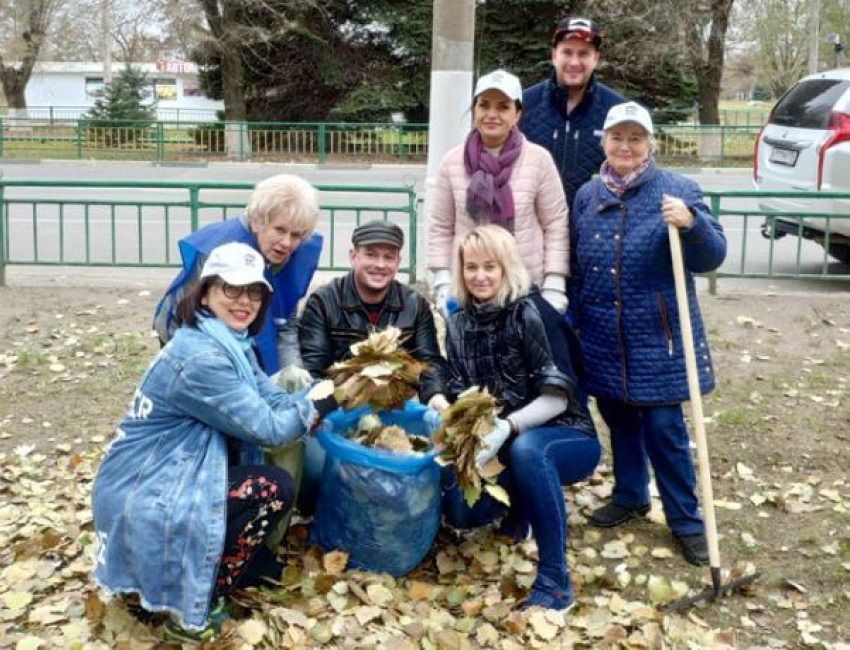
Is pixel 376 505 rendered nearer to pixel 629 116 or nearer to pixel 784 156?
pixel 629 116

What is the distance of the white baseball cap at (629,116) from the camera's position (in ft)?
12.0

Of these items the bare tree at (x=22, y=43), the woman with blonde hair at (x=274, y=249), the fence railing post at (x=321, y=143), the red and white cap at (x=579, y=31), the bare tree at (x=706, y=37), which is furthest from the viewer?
the bare tree at (x=22, y=43)

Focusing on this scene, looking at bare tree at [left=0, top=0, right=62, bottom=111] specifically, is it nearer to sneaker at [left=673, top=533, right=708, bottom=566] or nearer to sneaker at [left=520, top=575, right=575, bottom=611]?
sneaker at [left=673, top=533, right=708, bottom=566]

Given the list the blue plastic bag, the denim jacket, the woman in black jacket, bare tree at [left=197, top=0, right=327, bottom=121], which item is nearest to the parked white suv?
the woman in black jacket

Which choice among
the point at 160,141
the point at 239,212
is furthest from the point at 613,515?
the point at 160,141

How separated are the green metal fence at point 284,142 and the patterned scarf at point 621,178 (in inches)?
717

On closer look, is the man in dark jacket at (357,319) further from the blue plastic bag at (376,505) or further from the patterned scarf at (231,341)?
the patterned scarf at (231,341)

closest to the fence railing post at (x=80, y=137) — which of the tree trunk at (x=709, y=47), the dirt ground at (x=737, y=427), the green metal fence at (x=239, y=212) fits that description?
the green metal fence at (x=239, y=212)

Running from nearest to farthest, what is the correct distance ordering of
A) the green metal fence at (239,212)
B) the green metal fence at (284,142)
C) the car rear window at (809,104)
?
the green metal fence at (239,212) → the car rear window at (809,104) → the green metal fence at (284,142)

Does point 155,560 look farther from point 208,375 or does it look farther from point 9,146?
point 9,146

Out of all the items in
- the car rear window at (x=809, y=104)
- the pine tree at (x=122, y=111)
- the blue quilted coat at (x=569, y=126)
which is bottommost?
the blue quilted coat at (x=569, y=126)

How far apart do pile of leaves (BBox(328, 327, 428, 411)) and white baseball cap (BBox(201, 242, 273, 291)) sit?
21.4 inches

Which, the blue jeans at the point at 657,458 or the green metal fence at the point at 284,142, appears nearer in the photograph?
the blue jeans at the point at 657,458

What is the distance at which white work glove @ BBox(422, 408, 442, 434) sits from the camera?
369cm
